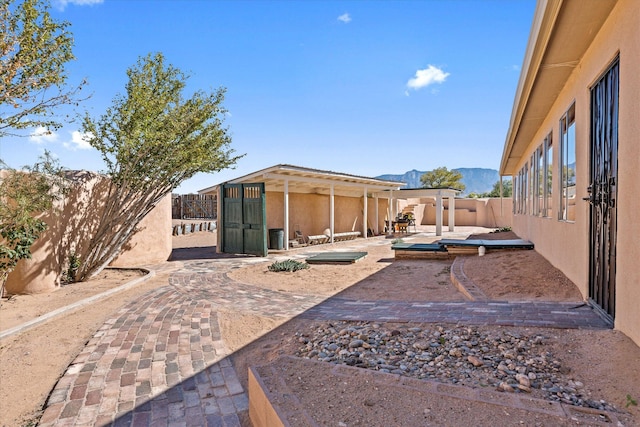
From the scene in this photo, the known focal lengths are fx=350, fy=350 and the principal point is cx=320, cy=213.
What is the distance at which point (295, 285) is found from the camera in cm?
671

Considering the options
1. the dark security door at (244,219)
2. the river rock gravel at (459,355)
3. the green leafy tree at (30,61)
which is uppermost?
the green leafy tree at (30,61)

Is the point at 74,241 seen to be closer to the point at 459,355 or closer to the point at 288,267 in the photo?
the point at 288,267

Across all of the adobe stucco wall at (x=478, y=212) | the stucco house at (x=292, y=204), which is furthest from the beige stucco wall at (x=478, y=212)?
the stucco house at (x=292, y=204)

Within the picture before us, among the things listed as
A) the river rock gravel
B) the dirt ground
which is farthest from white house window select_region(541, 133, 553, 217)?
the river rock gravel

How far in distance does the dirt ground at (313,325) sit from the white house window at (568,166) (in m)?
1.00

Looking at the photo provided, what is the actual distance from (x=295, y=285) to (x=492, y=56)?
6.89 m

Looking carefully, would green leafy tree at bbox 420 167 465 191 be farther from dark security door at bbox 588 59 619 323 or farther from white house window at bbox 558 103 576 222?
dark security door at bbox 588 59 619 323

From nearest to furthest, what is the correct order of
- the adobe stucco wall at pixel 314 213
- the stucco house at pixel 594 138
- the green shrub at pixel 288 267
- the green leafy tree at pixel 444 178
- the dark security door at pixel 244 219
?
the stucco house at pixel 594 138
the green shrub at pixel 288 267
the dark security door at pixel 244 219
the adobe stucco wall at pixel 314 213
the green leafy tree at pixel 444 178

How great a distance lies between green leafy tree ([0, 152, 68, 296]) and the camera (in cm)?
558

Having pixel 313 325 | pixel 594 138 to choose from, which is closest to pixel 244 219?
pixel 313 325

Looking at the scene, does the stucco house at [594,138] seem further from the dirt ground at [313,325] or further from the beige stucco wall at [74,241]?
the beige stucco wall at [74,241]

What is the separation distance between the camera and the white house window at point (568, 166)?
4832 millimetres

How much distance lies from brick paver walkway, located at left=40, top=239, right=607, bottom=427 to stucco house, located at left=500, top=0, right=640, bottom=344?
0.52m

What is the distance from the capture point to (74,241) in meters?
7.43
